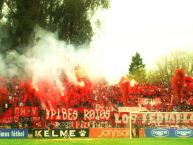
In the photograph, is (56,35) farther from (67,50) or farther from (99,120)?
(99,120)

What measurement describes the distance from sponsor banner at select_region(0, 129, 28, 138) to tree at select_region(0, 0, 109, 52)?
7097mm

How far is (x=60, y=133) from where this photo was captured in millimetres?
43531

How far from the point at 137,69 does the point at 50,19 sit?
5376 cm

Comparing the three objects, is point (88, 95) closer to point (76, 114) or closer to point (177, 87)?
point (76, 114)

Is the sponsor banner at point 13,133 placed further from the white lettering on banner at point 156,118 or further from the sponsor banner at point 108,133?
the white lettering on banner at point 156,118

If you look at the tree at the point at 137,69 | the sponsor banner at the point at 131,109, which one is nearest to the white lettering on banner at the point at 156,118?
the sponsor banner at the point at 131,109

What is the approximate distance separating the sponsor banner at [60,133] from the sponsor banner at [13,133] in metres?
0.91

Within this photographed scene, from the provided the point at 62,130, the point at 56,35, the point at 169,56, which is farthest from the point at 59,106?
the point at 169,56

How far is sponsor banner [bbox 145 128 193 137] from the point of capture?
148 ft

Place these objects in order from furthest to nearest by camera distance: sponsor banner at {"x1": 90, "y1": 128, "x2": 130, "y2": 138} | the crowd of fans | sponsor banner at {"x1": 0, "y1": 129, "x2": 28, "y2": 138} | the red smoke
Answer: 1. the red smoke
2. the crowd of fans
3. sponsor banner at {"x1": 90, "y1": 128, "x2": 130, "y2": 138}
4. sponsor banner at {"x1": 0, "y1": 129, "x2": 28, "y2": 138}

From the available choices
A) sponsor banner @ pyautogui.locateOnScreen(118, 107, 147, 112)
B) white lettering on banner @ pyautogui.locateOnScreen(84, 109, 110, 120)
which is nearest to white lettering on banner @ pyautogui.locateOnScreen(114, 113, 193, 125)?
white lettering on banner @ pyautogui.locateOnScreen(84, 109, 110, 120)

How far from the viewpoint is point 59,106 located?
4638 cm

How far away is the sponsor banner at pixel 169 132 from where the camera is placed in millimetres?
45250

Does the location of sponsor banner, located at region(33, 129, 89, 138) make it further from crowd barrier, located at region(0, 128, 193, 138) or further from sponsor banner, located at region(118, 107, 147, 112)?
sponsor banner, located at region(118, 107, 147, 112)
